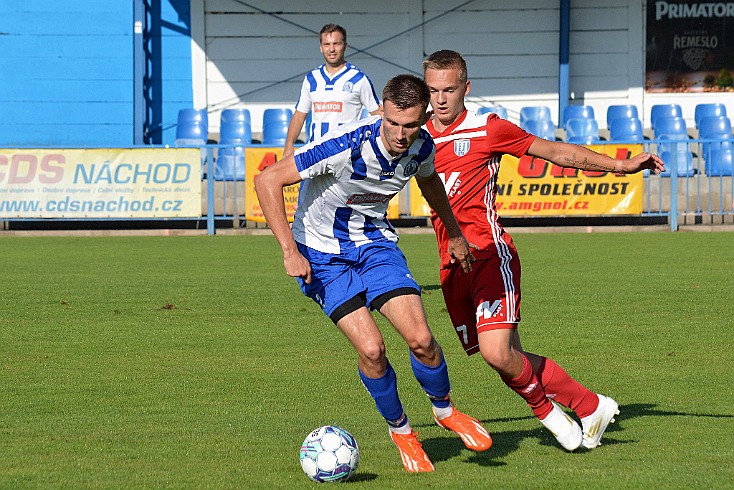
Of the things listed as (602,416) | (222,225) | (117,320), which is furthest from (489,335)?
(222,225)

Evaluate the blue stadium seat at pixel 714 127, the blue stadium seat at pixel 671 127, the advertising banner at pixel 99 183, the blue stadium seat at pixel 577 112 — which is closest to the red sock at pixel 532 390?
the advertising banner at pixel 99 183

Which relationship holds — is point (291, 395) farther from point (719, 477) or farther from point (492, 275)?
point (719, 477)

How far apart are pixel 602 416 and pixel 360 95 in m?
5.28

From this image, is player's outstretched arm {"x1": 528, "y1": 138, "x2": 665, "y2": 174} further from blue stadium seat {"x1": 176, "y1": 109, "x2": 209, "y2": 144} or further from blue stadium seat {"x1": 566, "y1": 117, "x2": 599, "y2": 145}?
blue stadium seat {"x1": 176, "y1": 109, "x2": 209, "y2": 144}

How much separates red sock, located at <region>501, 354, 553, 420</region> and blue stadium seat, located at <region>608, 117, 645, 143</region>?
17417mm

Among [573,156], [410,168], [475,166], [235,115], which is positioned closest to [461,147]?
[475,166]

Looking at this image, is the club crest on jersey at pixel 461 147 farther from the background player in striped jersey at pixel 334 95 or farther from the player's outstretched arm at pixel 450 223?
the background player in striped jersey at pixel 334 95

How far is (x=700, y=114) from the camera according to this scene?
2347cm

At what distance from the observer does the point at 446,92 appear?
5621 mm

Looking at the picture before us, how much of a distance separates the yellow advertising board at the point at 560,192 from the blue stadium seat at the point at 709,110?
5.82 meters

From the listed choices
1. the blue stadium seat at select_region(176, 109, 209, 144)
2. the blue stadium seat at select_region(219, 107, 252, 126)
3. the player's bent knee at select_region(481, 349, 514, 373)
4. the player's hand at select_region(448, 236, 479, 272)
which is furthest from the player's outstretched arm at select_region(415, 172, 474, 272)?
the blue stadium seat at select_region(219, 107, 252, 126)

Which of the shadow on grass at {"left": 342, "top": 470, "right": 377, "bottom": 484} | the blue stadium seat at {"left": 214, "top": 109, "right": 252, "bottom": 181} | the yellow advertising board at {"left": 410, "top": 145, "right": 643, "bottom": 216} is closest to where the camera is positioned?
the shadow on grass at {"left": 342, "top": 470, "right": 377, "bottom": 484}

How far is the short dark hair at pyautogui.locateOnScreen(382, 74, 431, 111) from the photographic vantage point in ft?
15.6

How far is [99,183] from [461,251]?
45.1 ft
